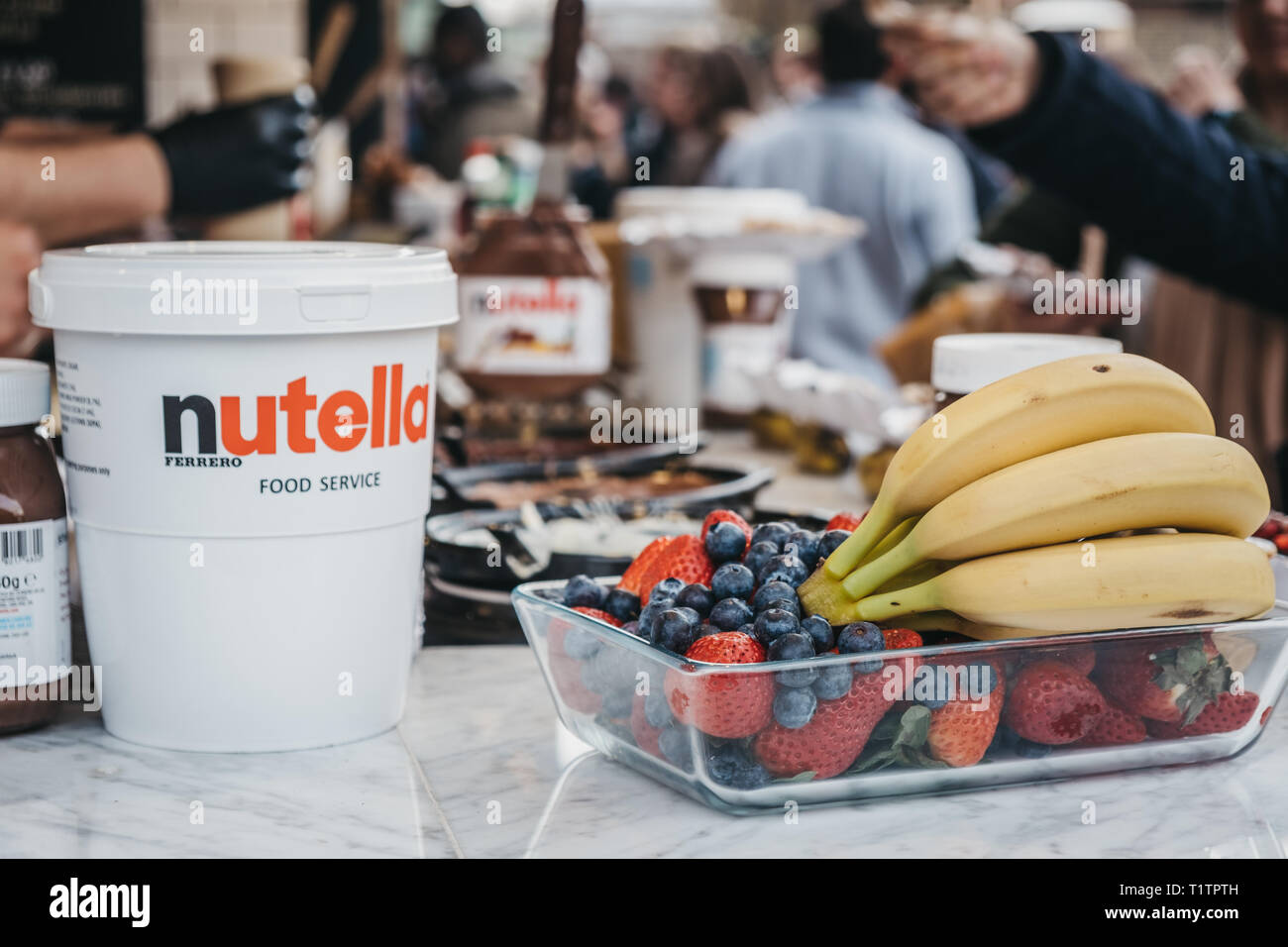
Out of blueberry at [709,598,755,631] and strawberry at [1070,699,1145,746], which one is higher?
blueberry at [709,598,755,631]

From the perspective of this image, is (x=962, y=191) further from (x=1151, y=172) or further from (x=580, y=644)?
(x=580, y=644)

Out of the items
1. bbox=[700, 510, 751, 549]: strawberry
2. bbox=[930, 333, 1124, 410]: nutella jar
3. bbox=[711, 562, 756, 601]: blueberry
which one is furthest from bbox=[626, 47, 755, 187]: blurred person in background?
bbox=[711, 562, 756, 601]: blueberry

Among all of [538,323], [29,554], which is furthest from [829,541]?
[538,323]

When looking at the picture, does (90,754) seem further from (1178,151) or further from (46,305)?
(1178,151)

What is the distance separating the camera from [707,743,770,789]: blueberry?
2.74 ft

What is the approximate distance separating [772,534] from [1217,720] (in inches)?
13.2

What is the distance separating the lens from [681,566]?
3.19 feet

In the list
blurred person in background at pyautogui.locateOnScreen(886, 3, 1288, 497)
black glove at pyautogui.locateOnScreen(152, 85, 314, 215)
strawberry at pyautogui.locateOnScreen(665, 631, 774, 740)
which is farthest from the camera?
black glove at pyautogui.locateOnScreen(152, 85, 314, 215)

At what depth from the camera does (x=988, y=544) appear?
88cm

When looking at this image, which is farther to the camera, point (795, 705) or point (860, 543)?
point (860, 543)

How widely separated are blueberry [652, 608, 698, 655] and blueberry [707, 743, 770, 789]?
0.22 ft

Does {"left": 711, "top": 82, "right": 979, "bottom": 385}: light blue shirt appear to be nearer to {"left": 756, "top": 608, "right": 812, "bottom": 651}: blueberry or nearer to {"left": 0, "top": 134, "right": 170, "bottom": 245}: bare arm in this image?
{"left": 0, "top": 134, "right": 170, "bottom": 245}: bare arm
